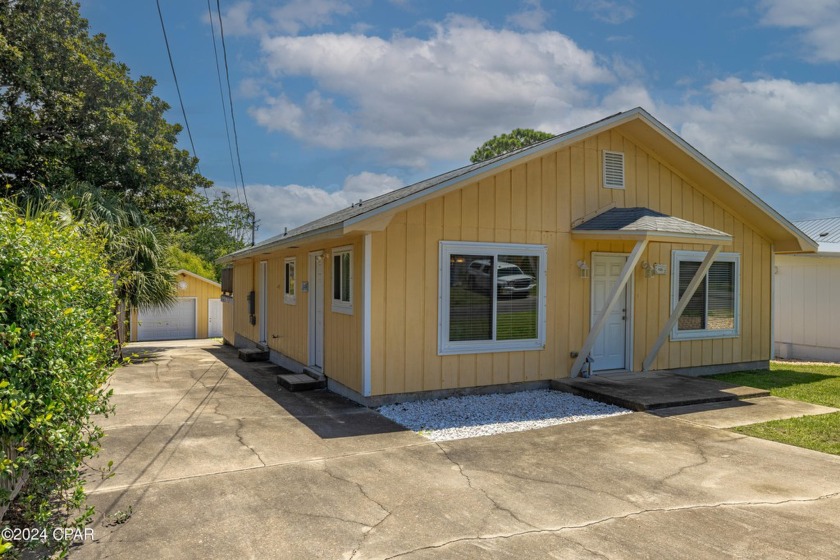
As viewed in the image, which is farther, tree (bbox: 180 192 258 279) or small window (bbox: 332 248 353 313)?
tree (bbox: 180 192 258 279)

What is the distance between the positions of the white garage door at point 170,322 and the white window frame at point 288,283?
1137 cm

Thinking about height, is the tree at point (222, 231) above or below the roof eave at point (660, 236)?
above

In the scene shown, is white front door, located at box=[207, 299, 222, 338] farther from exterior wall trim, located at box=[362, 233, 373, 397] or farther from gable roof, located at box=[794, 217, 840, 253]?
gable roof, located at box=[794, 217, 840, 253]

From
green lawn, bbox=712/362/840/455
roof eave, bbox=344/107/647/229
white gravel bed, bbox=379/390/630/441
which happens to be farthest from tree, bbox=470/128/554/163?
white gravel bed, bbox=379/390/630/441

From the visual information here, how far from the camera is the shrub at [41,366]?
97.1 inches

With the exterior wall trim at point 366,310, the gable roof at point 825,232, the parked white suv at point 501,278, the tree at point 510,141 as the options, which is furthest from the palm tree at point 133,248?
the tree at point 510,141

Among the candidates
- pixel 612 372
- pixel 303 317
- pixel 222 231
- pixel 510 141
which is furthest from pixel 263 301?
pixel 222 231

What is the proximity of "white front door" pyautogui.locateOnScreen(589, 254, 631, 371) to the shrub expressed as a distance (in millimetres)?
7331

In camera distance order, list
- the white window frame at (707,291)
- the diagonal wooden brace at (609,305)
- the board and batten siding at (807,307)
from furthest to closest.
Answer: the board and batten siding at (807,307), the white window frame at (707,291), the diagonal wooden brace at (609,305)

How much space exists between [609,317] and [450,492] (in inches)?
222

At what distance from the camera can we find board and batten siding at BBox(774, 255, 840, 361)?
12781 mm

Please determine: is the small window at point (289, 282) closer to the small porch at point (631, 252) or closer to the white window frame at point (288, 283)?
the white window frame at point (288, 283)

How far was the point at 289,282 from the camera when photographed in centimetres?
1106

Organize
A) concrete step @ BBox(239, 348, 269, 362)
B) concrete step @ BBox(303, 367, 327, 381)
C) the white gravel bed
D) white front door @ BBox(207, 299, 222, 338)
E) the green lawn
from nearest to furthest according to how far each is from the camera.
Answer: the green lawn, the white gravel bed, concrete step @ BBox(303, 367, 327, 381), concrete step @ BBox(239, 348, 269, 362), white front door @ BBox(207, 299, 222, 338)
